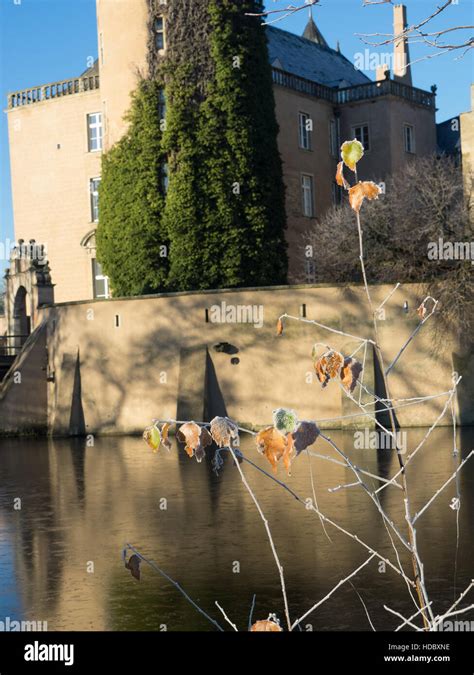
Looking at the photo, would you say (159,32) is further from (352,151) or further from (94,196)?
(352,151)

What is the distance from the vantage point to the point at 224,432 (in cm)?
395

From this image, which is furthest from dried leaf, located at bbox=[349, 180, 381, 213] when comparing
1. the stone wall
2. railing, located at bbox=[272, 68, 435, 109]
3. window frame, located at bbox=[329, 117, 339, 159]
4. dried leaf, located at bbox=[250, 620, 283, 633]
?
window frame, located at bbox=[329, 117, 339, 159]

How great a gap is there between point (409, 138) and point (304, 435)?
43.4 m

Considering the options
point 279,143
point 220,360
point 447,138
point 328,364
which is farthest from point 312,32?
point 328,364

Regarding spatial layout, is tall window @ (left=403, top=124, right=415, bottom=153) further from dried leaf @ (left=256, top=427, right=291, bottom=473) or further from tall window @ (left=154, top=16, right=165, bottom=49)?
dried leaf @ (left=256, top=427, right=291, bottom=473)

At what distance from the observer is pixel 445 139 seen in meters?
52.0

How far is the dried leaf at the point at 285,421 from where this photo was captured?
11.8 ft

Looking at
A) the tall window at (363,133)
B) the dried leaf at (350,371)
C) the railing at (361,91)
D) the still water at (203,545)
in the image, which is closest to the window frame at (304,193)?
the railing at (361,91)

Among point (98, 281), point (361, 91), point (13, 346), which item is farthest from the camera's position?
point (361, 91)

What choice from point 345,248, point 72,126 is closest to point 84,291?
point 72,126

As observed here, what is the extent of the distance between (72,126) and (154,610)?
35.8 m

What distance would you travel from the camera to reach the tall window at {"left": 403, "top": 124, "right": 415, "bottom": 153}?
1783 inches

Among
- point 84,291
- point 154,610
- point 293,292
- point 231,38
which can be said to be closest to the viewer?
point 154,610
